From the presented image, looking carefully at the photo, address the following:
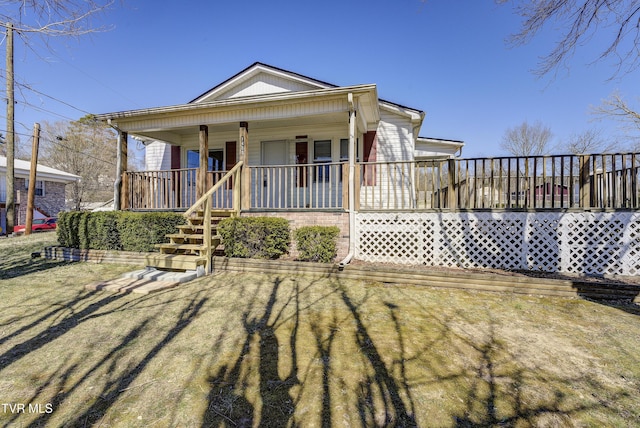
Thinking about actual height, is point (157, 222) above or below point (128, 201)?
below

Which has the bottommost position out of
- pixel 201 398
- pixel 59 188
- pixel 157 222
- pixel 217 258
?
pixel 201 398

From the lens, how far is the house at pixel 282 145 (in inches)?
280

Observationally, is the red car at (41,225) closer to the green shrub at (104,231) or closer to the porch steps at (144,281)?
the green shrub at (104,231)

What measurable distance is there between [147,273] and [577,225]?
7.94m

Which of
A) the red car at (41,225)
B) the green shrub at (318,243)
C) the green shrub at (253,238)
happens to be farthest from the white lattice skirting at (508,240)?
the red car at (41,225)

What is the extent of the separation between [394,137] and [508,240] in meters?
4.77

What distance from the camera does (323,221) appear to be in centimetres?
700

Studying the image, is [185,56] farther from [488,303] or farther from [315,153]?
[488,303]

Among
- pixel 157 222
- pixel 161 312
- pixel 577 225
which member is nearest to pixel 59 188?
pixel 157 222

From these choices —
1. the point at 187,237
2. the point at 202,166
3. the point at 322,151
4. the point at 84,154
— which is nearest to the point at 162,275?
the point at 187,237

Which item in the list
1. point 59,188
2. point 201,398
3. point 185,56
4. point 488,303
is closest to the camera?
point 201,398

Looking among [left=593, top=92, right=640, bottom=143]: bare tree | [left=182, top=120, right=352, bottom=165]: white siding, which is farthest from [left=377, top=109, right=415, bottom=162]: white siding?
[left=593, top=92, right=640, bottom=143]: bare tree

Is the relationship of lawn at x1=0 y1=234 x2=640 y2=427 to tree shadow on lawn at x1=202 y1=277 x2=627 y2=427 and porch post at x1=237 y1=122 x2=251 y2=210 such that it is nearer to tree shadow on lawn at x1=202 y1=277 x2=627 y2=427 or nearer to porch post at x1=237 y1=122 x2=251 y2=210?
tree shadow on lawn at x1=202 y1=277 x2=627 y2=427

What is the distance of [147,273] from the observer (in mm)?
5852
